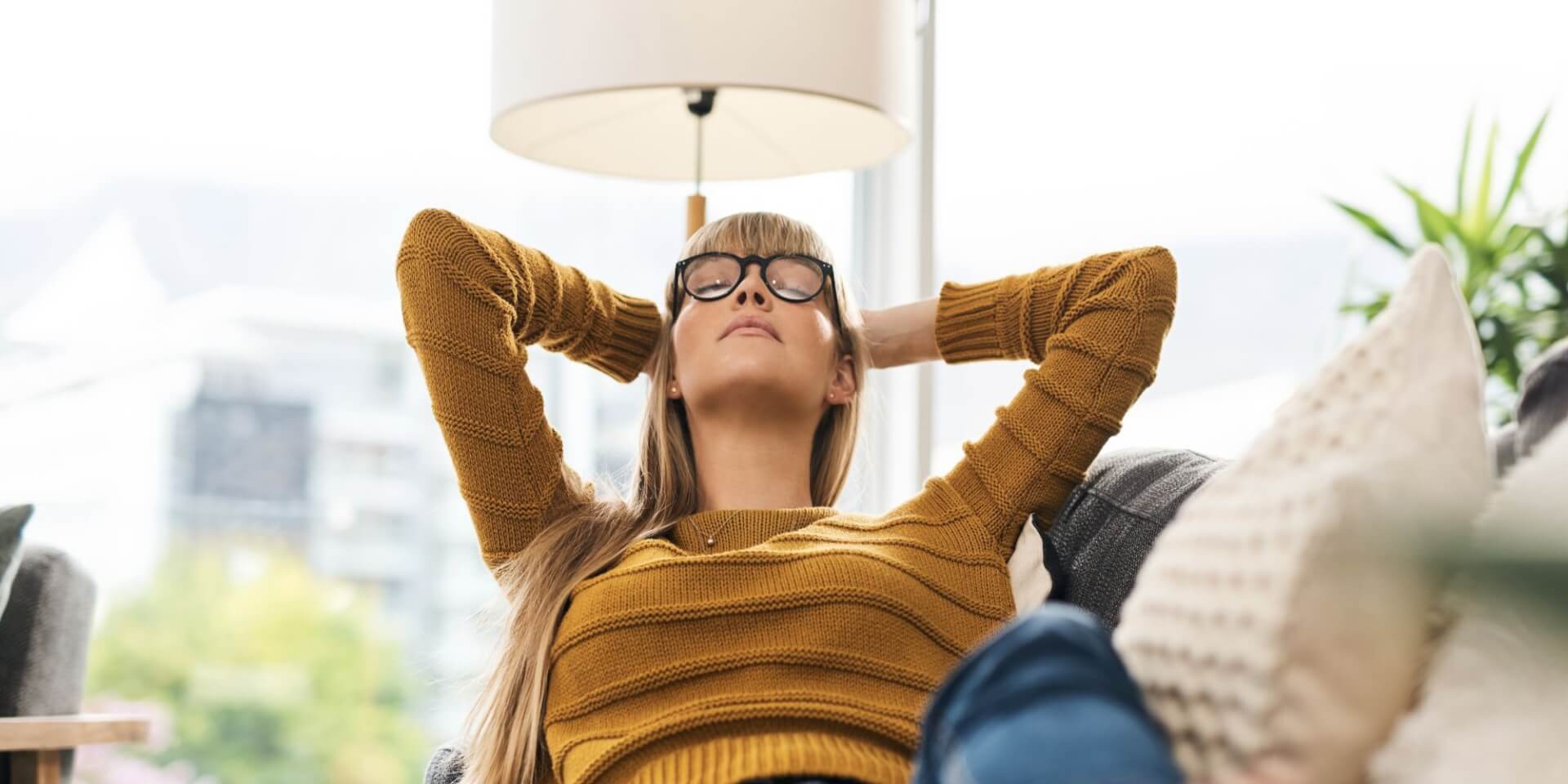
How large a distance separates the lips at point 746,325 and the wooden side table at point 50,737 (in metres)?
0.92

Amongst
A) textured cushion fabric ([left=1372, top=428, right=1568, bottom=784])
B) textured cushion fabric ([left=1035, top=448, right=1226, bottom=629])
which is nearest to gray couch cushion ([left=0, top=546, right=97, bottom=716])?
textured cushion fabric ([left=1035, top=448, right=1226, bottom=629])

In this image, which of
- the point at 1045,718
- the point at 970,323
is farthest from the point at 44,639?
the point at 1045,718

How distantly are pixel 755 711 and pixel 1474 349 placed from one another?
0.81 metres

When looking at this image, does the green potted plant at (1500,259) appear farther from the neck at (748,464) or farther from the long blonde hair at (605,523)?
the neck at (748,464)

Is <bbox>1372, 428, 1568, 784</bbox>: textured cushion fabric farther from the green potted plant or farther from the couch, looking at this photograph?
the green potted plant

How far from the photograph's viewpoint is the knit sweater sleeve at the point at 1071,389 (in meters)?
1.64

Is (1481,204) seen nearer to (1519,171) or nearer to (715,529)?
(1519,171)

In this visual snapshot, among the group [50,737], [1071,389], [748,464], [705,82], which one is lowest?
[50,737]

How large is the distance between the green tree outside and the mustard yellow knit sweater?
3.93 feet

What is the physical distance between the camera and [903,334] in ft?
6.41

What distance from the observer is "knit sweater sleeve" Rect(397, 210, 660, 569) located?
1614 millimetres

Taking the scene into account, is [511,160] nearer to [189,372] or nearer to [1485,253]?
[189,372]

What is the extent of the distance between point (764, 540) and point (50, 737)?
0.92m

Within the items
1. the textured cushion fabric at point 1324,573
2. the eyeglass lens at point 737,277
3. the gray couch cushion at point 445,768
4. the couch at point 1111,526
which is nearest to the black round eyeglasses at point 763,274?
the eyeglass lens at point 737,277
